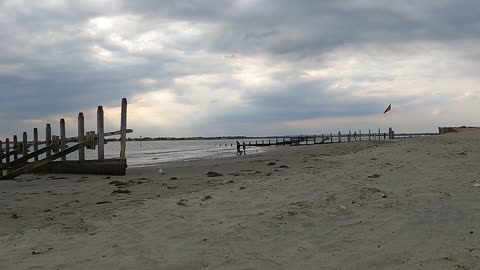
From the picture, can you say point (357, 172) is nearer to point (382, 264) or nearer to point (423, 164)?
point (423, 164)

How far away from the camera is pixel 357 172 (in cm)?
1055

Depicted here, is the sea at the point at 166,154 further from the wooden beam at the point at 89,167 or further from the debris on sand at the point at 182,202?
the debris on sand at the point at 182,202

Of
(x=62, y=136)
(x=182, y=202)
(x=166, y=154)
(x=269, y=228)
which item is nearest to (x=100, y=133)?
(x=62, y=136)

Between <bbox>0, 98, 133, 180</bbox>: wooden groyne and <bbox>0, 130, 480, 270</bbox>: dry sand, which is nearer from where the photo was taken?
<bbox>0, 130, 480, 270</bbox>: dry sand

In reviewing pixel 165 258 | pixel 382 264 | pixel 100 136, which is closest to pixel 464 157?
pixel 382 264

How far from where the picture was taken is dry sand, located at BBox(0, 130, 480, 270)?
430 cm

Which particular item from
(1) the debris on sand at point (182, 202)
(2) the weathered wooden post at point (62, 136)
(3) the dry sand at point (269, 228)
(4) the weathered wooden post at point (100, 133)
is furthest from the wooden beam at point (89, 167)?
(1) the debris on sand at point (182, 202)

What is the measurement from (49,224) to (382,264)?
17.5ft

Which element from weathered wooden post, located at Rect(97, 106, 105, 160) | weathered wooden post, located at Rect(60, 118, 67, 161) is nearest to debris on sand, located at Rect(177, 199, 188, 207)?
weathered wooden post, located at Rect(97, 106, 105, 160)

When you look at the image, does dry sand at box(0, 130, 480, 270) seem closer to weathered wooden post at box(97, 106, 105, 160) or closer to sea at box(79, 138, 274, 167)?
weathered wooden post at box(97, 106, 105, 160)

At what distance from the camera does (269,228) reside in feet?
18.0

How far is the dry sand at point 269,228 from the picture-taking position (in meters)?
4.30

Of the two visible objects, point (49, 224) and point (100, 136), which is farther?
point (100, 136)

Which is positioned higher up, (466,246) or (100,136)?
(100,136)
